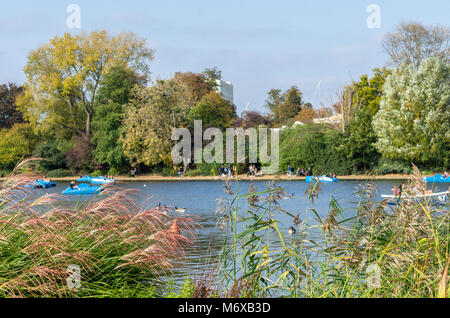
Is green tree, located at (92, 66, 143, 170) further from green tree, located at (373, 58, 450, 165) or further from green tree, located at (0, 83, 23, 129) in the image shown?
green tree, located at (373, 58, 450, 165)

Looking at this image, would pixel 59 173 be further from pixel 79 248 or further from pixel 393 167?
pixel 79 248

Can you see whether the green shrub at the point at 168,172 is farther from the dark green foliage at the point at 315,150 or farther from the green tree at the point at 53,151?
the green tree at the point at 53,151

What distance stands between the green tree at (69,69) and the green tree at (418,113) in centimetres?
2306

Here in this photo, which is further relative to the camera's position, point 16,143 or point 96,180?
point 16,143

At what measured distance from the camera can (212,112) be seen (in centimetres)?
4875

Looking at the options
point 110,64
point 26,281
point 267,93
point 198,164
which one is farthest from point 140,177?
point 26,281

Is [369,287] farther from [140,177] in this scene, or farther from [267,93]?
[267,93]

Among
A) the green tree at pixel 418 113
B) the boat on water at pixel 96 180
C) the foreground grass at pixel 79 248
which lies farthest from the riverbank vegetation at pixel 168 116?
the foreground grass at pixel 79 248

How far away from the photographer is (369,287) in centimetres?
468

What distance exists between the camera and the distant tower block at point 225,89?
6128 centimetres

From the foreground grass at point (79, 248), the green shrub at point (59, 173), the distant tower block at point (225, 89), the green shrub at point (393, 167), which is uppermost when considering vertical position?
the distant tower block at point (225, 89)

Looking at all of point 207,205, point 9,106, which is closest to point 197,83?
point 9,106

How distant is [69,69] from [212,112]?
13574mm
